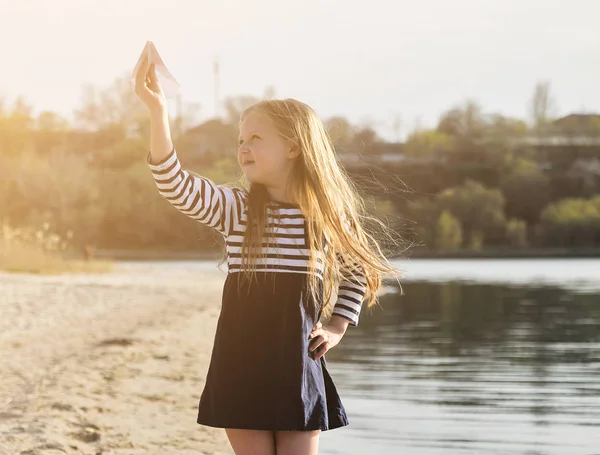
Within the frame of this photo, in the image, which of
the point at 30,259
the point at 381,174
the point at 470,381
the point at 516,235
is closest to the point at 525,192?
the point at 516,235

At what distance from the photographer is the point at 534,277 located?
1083 inches

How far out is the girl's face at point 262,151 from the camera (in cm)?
292

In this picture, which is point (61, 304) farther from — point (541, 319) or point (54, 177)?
point (54, 177)

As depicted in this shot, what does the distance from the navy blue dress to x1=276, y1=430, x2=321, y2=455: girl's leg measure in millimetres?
31

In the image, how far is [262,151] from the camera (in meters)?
2.92

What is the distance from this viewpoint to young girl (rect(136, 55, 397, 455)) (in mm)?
2746

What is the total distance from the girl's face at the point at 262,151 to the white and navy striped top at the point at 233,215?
0.24ft

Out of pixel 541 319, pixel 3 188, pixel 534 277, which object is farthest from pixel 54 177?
pixel 541 319

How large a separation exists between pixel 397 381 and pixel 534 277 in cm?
2057

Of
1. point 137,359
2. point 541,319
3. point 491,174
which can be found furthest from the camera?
point 491,174

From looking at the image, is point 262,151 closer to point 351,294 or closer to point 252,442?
point 351,294

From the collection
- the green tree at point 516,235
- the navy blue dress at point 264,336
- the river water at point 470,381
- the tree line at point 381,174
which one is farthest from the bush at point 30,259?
the green tree at point 516,235

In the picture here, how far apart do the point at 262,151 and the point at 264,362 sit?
58 cm

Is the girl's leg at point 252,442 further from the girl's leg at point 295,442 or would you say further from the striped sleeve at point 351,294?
the striped sleeve at point 351,294
